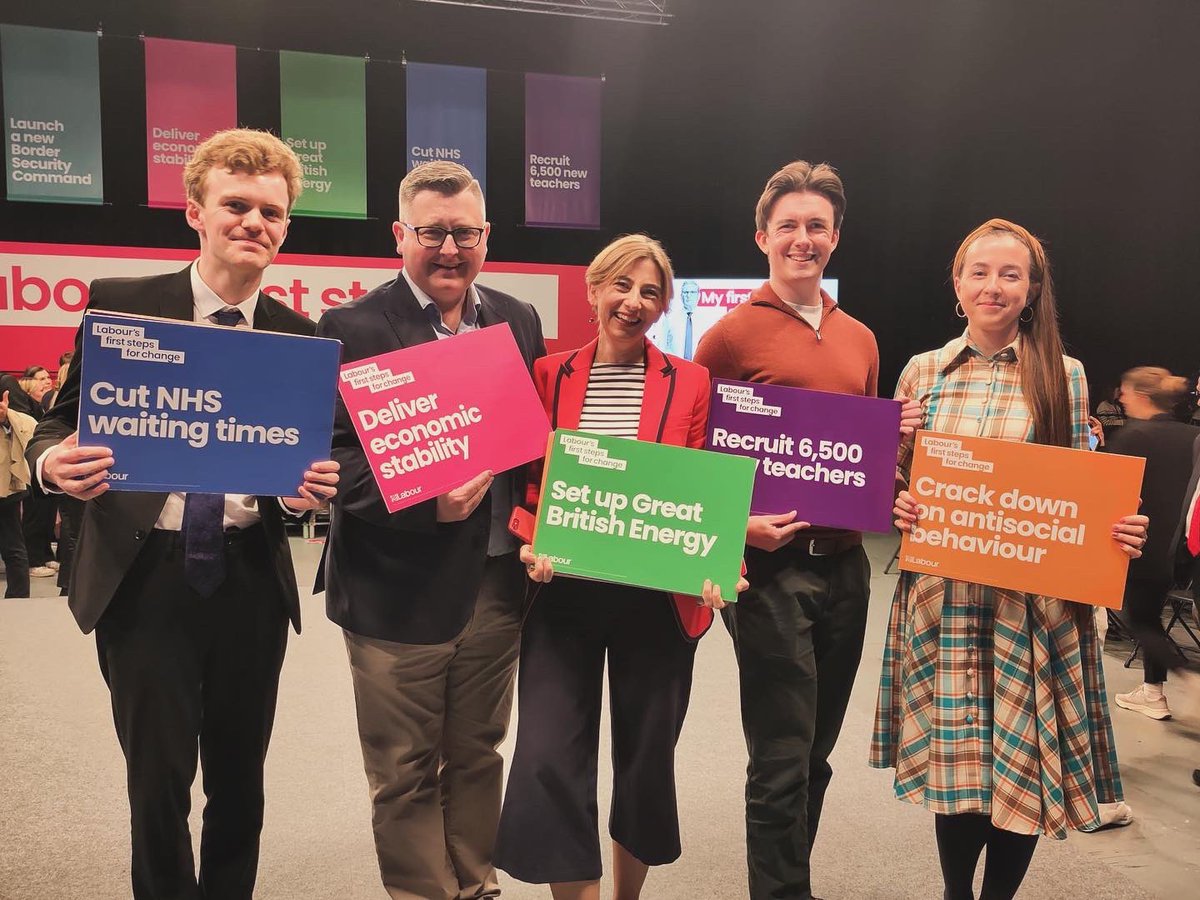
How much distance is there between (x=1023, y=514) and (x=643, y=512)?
35.3 inches

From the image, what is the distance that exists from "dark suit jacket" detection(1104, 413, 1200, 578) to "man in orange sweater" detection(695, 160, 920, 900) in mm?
2745

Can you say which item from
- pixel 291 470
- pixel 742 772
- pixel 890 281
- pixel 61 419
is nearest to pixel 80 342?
pixel 61 419

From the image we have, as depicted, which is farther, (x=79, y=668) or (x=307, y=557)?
(x=307, y=557)

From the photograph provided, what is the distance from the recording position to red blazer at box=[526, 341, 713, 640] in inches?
78.6

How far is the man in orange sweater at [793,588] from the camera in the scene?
2.18m

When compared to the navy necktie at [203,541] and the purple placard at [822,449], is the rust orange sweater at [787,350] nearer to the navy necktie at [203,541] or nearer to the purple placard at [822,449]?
the purple placard at [822,449]

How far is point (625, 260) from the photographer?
6.39 feet

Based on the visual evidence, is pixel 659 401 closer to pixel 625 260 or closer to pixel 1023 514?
pixel 625 260

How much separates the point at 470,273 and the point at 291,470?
0.62 metres

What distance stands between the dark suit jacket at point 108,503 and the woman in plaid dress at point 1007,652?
5.54 feet

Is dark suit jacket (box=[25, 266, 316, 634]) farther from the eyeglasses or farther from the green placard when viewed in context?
the green placard

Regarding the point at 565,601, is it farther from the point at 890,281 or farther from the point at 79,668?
the point at 890,281

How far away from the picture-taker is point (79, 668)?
4.46m

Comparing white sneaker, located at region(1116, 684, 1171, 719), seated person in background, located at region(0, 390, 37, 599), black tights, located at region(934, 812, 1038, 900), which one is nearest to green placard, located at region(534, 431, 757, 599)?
black tights, located at region(934, 812, 1038, 900)
